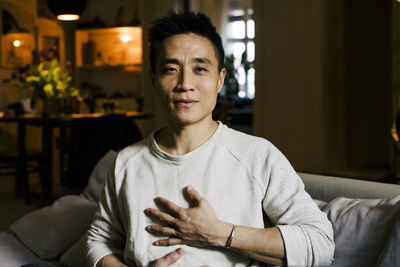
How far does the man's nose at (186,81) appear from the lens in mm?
1226

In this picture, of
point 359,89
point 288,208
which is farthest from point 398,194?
Answer: point 359,89

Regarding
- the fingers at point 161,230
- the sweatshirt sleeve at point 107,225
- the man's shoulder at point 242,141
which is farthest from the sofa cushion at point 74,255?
the man's shoulder at point 242,141

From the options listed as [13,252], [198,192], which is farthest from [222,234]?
[13,252]

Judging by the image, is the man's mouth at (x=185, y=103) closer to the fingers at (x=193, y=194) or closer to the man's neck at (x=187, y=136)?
the man's neck at (x=187, y=136)

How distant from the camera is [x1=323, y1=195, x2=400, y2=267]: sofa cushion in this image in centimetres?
120

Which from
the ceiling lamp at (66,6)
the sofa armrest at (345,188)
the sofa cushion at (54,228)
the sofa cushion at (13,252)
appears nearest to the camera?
the sofa armrest at (345,188)

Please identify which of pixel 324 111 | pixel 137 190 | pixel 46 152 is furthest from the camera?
pixel 324 111

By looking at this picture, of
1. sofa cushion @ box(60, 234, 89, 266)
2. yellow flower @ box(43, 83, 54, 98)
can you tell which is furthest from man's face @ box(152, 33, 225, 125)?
yellow flower @ box(43, 83, 54, 98)

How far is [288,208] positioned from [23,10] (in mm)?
6297

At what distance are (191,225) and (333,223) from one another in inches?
16.0

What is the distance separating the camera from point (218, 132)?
130 centimetres

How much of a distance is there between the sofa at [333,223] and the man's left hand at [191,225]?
1.13ft

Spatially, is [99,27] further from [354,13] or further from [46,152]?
[354,13]

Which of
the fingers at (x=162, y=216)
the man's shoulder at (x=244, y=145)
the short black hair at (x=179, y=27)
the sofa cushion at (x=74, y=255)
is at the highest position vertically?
the short black hair at (x=179, y=27)
